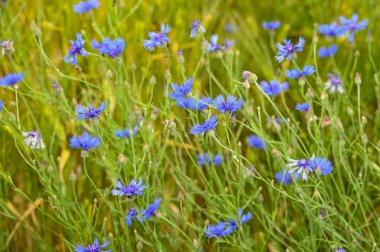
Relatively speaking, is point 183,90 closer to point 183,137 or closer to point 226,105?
point 226,105

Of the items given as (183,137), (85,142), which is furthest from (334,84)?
(85,142)

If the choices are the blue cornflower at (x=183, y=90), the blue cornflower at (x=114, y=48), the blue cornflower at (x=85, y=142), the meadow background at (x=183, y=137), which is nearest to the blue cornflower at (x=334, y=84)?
the meadow background at (x=183, y=137)

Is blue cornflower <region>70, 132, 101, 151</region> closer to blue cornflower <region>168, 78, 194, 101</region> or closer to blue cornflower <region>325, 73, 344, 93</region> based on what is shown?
blue cornflower <region>168, 78, 194, 101</region>

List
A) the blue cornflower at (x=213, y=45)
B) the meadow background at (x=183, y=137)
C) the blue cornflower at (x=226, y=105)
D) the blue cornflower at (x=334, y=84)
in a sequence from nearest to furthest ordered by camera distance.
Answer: the blue cornflower at (x=226, y=105), the meadow background at (x=183, y=137), the blue cornflower at (x=334, y=84), the blue cornflower at (x=213, y=45)

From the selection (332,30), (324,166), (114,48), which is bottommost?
(324,166)

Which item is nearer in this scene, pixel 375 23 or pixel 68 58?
pixel 68 58

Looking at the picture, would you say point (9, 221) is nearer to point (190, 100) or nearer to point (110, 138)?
point (110, 138)

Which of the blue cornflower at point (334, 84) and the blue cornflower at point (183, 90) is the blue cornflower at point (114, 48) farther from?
the blue cornflower at point (334, 84)

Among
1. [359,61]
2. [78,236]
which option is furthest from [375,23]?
[78,236]

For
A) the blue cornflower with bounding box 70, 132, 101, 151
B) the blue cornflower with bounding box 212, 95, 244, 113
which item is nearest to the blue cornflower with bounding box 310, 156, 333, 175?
the blue cornflower with bounding box 212, 95, 244, 113
